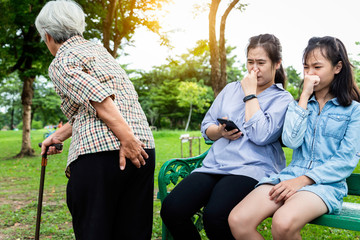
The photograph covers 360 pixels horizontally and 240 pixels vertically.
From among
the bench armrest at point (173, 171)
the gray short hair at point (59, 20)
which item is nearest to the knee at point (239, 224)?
the bench armrest at point (173, 171)

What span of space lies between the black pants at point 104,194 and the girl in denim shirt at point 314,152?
2.14ft

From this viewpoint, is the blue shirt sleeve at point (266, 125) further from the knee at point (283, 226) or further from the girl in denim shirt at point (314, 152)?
the knee at point (283, 226)

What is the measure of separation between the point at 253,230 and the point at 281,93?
1.10m

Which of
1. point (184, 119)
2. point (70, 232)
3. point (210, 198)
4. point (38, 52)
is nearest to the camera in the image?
point (210, 198)

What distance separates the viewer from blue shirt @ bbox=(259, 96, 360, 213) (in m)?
2.25

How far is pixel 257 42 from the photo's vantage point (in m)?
2.72

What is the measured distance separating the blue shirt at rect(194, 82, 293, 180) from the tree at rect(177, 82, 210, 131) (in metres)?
38.4

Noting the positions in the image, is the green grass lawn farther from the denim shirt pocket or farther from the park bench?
the denim shirt pocket

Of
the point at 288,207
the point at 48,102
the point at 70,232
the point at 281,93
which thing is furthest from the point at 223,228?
the point at 48,102

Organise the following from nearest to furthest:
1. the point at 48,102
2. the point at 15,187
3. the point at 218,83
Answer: the point at 218,83 < the point at 15,187 < the point at 48,102

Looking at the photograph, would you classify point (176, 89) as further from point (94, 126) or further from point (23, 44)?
point (94, 126)

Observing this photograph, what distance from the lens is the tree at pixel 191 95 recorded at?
136 ft

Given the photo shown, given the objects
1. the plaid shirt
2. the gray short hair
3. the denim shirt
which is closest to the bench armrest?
the plaid shirt

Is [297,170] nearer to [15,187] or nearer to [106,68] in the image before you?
[106,68]
